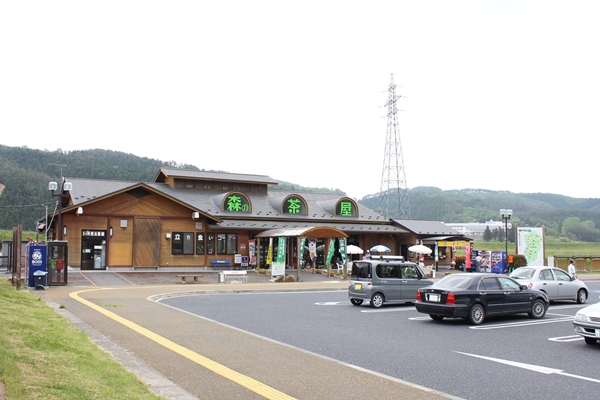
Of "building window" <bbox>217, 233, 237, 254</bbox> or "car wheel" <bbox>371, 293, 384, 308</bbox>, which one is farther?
"building window" <bbox>217, 233, 237, 254</bbox>

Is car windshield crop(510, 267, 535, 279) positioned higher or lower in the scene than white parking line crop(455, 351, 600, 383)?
higher

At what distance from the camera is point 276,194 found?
1806 inches

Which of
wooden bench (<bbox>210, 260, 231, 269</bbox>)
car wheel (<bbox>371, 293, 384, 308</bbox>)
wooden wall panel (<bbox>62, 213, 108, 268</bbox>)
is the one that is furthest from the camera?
wooden bench (<bbox>210, 260, 231, 269</bbox>)

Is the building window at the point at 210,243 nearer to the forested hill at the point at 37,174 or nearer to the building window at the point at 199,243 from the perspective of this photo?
the building window at the point at 199,243

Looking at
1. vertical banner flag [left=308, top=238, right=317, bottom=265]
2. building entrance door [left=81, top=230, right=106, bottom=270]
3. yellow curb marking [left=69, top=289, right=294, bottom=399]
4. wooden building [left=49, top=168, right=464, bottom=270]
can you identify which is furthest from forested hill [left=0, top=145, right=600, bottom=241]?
vertical banner flag [left=308, top=238, right=317, bottom=265]

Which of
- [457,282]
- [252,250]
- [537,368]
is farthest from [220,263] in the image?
[537,368]

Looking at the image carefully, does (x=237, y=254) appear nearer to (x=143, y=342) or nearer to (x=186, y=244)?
(x=186, y=244)

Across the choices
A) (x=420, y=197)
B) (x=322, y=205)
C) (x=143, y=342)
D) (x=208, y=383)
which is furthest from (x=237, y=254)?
(x=420, y=197)

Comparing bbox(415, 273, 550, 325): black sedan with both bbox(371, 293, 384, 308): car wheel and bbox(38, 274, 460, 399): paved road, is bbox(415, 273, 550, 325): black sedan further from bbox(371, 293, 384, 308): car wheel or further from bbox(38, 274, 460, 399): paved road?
bbox(38, 274, 460, 399): paved road

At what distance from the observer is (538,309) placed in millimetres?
15680

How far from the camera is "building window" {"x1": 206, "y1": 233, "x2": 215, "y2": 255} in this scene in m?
37.0

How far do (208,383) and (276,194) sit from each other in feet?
126

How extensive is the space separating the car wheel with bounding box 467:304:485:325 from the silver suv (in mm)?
4605

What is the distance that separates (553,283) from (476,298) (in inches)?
255
